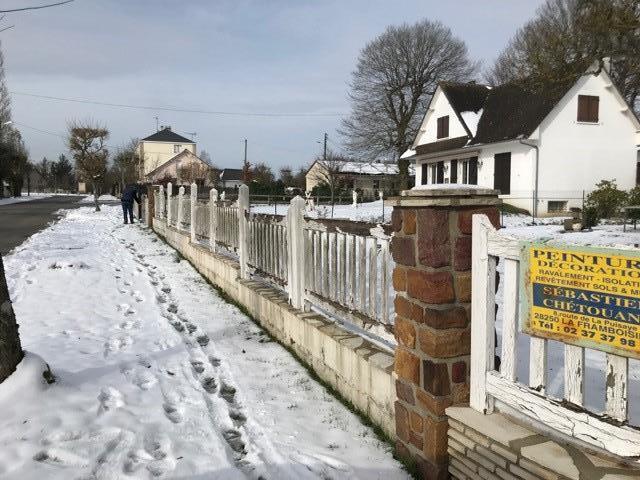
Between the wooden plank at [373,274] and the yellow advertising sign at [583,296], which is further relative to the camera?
the wooden plank at [373,274]

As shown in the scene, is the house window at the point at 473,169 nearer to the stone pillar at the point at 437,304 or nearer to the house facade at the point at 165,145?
the stone pillar at the point at 437,304

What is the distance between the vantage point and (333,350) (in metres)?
3.95

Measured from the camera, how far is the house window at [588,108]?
928 inches

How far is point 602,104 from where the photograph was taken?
78.6 ft

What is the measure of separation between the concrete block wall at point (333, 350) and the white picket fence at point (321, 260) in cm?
13

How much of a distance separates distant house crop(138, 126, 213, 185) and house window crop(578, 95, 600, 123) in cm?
3326

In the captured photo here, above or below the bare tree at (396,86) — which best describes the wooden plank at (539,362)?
below

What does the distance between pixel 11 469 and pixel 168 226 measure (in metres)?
11.0

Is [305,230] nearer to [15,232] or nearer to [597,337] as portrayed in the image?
[597,337]

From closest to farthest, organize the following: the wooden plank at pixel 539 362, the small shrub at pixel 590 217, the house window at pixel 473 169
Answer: the wooden plank at pixel 539 362, the small shrub at pixel 590 217, the house window at pixel 473 169

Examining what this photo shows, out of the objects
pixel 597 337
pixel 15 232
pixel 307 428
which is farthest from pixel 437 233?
pixel 15 232

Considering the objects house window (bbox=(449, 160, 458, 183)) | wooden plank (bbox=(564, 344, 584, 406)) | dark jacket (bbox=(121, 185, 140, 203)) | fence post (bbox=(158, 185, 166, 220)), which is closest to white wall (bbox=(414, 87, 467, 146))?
house window (bbox=(449, 160, 458, 183))

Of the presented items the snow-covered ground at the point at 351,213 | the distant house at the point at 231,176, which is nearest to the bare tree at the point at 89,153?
the snow-covered ground at the point at 351,213

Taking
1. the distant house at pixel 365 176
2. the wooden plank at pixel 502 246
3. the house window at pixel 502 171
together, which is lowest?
the wooden plank at pixel 502 246
